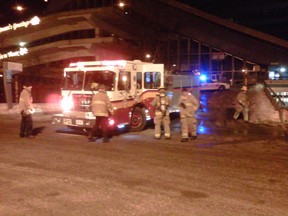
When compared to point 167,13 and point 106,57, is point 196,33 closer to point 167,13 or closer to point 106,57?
point 167,13

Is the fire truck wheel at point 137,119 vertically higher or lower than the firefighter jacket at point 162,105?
lower

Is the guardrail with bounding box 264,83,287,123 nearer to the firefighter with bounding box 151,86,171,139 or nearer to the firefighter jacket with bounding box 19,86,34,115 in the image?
the firefighter with bounding box 151,86,171,139

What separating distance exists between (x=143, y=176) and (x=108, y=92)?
5847 millimetres

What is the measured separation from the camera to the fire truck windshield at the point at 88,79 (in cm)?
1326

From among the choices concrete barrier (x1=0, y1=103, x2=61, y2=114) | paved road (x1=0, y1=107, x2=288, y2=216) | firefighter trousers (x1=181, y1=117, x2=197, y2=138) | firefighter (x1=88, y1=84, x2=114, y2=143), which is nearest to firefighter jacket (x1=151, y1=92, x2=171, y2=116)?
firefighter trousers (x1=181, y1=117, x2=197, y2=138)

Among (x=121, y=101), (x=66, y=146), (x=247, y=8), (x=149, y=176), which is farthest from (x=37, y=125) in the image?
(x=247, y=8)

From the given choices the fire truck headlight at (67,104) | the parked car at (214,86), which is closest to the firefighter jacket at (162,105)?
the fire truck headlight at (67,104)

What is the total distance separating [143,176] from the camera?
7684 mm

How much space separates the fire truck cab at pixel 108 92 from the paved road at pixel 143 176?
0.79 meters

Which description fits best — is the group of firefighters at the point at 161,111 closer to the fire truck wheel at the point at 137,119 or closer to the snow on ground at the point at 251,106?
the fire truck wheel at the point at 137,119

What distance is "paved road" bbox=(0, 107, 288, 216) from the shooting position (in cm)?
588

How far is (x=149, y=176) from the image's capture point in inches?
303

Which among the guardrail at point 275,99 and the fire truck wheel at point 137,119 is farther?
the guardrail at point 275,99

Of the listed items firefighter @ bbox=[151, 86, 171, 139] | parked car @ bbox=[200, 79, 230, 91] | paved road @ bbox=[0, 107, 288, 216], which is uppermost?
parked car @ bbox=[200, 79, 230, 91]
